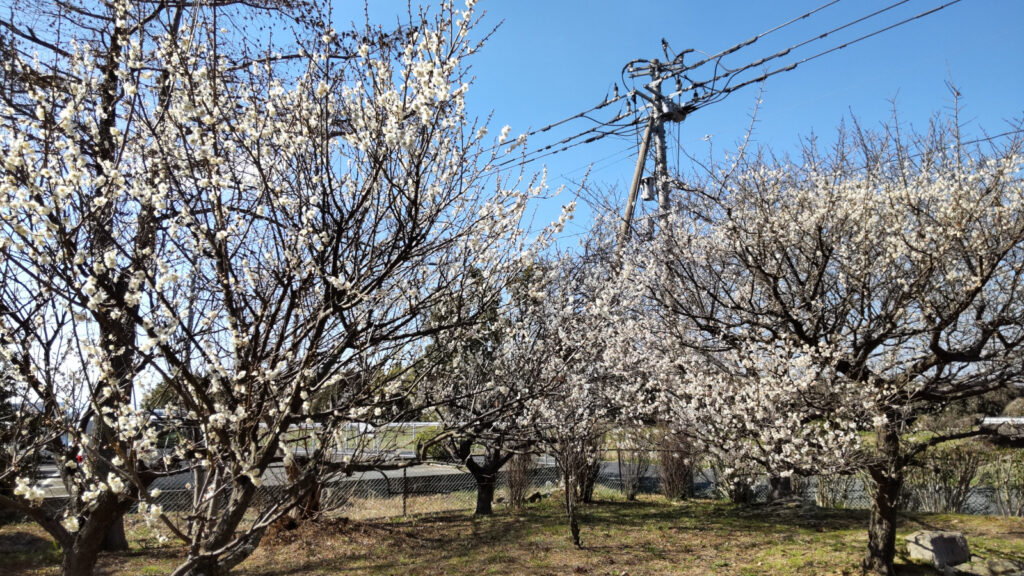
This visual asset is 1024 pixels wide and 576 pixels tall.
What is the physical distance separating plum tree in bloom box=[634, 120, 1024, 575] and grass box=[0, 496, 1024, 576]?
145 cm

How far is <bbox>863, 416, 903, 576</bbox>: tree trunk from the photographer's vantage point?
5.54 metres

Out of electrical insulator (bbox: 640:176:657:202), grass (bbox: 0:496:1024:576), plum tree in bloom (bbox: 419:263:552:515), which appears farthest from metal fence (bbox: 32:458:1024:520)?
electrical insulator (bbox: 640:176:657:202)

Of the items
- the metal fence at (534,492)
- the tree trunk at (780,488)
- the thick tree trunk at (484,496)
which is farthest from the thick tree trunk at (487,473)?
the tree trunk at (780,488)

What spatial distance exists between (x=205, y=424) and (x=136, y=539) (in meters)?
7.28

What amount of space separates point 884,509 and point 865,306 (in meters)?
1.95

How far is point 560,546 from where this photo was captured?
7637 mm

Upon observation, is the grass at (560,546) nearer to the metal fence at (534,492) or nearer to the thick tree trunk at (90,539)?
the metal fence at (534,492)

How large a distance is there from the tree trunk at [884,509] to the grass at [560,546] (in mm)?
315

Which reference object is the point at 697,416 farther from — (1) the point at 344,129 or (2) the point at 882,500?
(1) the point at 344,129

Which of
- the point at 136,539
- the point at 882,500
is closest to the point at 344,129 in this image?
the point at 882,500

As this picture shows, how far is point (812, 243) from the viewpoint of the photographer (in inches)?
233

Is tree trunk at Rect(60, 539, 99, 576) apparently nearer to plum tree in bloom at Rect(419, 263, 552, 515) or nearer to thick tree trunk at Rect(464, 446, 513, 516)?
plum tree in bloom at Rect(419, 263, 552, 515)

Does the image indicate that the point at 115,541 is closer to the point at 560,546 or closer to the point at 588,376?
the point at 560,546

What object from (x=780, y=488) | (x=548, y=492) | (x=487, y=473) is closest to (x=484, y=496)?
(x=487, y=473)
